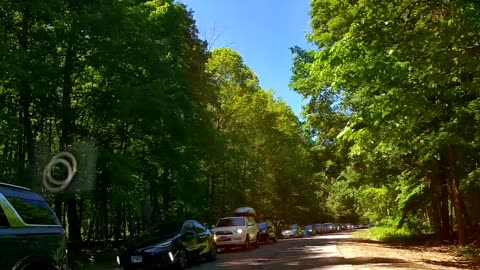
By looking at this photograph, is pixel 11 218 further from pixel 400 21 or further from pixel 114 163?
pixel 114 163

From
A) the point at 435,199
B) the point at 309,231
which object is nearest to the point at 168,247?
the point at 435,199

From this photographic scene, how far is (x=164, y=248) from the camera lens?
1467 centimetres

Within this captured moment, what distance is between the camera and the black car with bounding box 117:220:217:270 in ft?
47.8

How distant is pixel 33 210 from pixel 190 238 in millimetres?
9605

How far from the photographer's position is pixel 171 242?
48.9 ft

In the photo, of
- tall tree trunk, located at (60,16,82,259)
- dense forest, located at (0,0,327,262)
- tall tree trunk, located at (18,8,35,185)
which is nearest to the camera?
tall tree trunk, located at (18,8,35,185)

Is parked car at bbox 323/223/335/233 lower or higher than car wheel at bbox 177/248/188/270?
higher

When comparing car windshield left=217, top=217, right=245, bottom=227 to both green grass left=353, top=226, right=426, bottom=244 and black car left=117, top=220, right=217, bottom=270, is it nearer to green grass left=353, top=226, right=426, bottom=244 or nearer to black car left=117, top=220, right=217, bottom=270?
black car left=117, top=220, right=217, bottom=270

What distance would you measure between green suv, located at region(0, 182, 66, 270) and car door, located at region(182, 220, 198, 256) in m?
8.70

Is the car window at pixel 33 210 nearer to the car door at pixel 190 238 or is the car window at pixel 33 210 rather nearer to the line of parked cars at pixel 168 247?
the line of parked cars at pixel 168 247

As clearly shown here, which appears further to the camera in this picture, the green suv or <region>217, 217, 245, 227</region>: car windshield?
<region>217, 217, 245, 227</region>: car windshield

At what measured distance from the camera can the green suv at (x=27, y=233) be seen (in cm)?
595

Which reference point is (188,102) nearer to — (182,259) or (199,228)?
(199,228)

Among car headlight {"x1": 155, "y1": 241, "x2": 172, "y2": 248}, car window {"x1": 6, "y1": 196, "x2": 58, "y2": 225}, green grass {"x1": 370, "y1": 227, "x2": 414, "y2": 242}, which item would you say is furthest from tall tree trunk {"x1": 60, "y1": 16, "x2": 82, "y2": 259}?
green grass {"x1": 370, "y1": 227, "x2": 414, "y2": 242}
